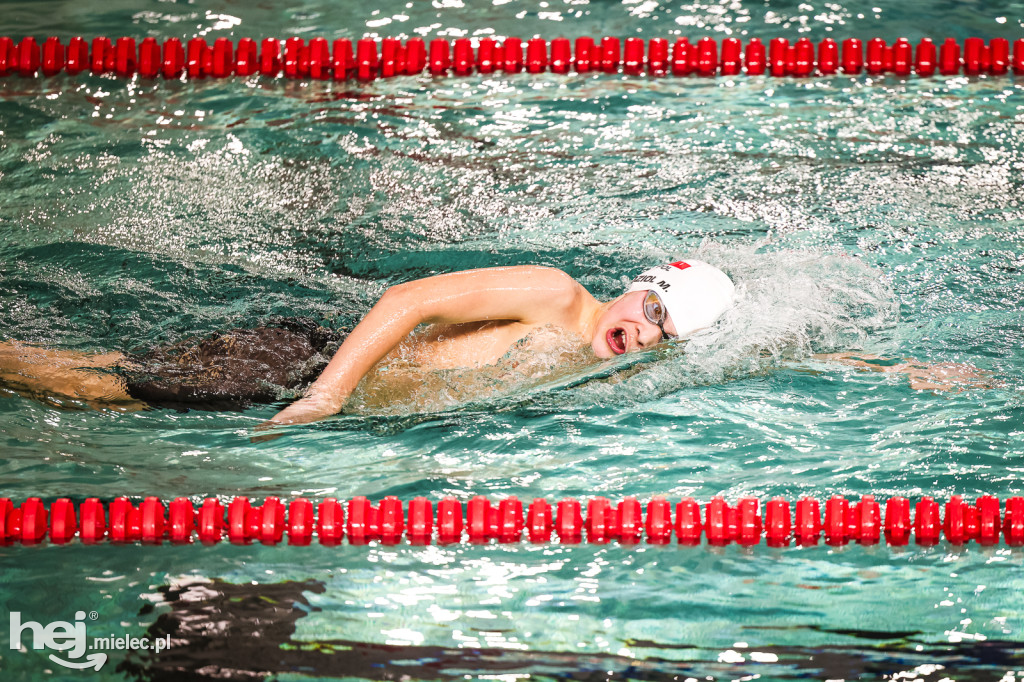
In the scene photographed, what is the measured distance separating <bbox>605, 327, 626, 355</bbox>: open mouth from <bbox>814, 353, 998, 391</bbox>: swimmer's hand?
2.89 ft

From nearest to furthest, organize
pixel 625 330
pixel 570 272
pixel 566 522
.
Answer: pixel 566 522
pixel 625 330
pixel 570 272

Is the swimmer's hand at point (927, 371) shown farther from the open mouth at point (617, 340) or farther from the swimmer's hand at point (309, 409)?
the swimmer's hand at point (309, 409)

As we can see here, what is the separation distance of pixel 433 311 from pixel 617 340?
0.79 meters

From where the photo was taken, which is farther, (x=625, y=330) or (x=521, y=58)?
(x=521, y=58)

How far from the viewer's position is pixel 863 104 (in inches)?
233

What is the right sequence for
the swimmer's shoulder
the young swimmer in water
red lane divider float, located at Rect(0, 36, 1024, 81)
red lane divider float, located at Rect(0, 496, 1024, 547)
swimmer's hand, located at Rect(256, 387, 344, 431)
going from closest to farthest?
red lane divider float, located at Rect(0, 496, 1024, 547) → swimmer's hand, located at Rect(256, 387, 344, 431) → the young swimmer in water → the swimmer's shoulder → red lane divider float, located at Rect(0, 36, 1024, 81)

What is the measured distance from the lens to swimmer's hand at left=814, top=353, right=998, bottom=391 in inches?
140

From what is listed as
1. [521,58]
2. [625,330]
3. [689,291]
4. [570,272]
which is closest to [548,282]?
[625,330]

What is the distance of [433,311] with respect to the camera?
315 centimetres

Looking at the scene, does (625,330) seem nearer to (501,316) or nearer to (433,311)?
(501,316)

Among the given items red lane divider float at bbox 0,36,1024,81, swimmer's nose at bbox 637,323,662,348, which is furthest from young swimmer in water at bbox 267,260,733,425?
red lane divider float at bbox 0,36,1024,81

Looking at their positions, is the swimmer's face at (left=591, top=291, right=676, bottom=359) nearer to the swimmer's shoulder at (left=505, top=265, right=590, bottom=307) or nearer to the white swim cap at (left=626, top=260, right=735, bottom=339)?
the white swim cap at (left=626, top=260, right=735, bottom=339)

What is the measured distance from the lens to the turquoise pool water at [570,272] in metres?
2.51

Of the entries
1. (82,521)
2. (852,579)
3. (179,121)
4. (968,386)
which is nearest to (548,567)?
→ (852,579)
